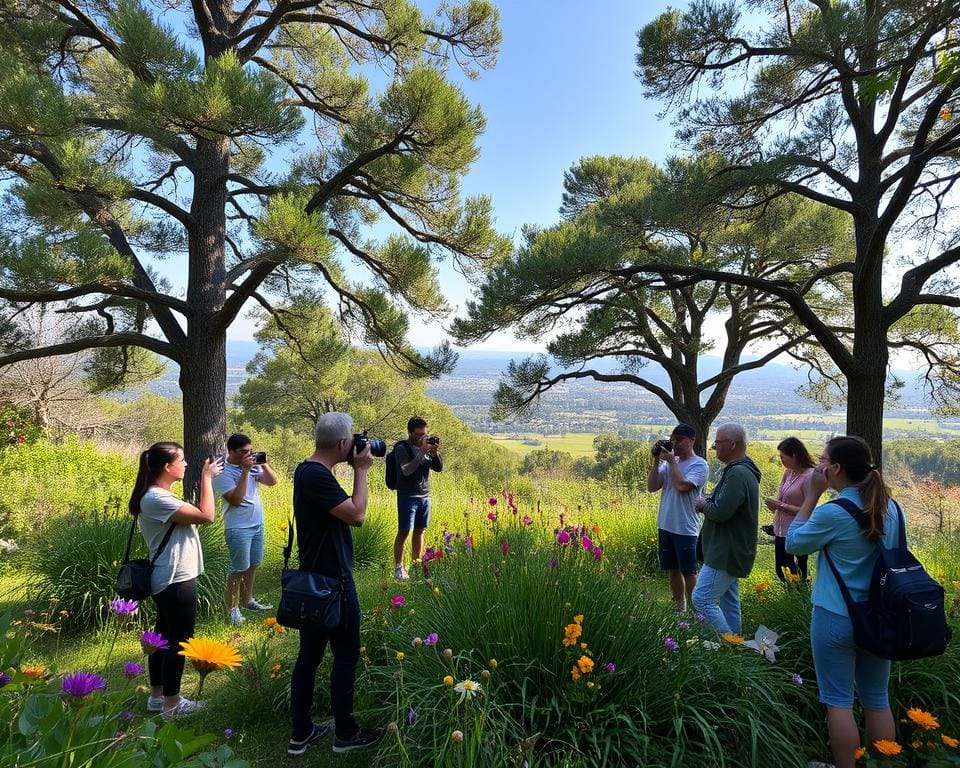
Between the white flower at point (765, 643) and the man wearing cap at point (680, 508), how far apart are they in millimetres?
1349

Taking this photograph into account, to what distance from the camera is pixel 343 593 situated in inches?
97.3

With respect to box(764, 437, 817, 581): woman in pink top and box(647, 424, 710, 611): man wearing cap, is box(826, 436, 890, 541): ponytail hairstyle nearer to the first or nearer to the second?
box(647, 424, 710, 611): man wearing cap

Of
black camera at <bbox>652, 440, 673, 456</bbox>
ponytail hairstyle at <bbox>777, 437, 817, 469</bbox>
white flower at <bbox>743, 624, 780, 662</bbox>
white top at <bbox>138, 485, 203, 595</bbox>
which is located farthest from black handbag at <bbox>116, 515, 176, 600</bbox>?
ponytail hairstyle at <bbox>777, 437, 817, 469</bbox>

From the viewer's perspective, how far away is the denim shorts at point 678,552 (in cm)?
412

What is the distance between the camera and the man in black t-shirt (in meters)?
2.45

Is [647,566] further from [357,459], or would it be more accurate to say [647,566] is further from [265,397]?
[265,397]

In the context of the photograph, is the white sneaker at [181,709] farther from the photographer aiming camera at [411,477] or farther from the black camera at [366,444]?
the photographer aiming camera at [411,477]

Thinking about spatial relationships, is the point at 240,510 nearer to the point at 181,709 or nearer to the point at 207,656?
the point at 181,709

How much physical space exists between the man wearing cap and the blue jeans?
0.66 metres

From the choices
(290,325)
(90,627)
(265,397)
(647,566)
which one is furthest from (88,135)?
(265,397)

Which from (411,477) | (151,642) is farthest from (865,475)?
(411,477)

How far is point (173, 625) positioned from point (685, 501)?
3.53 meters

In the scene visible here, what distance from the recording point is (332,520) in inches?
98.3

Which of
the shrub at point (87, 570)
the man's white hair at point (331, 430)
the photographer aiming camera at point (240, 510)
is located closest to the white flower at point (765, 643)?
the man's white hair at point (331, 430)
